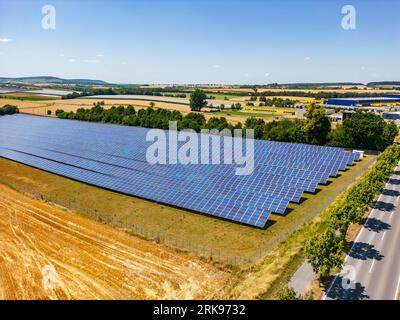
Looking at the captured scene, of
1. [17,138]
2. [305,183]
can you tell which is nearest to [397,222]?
[305,183]

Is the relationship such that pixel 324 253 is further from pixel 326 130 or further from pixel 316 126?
pixel 326 130

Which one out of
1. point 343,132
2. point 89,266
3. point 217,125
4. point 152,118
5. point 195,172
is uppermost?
point 152,118

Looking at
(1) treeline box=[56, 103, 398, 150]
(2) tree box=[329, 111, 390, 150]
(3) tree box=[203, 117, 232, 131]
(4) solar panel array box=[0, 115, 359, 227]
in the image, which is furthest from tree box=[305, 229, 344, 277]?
(3) tree box=[203, 117, 232, 131]

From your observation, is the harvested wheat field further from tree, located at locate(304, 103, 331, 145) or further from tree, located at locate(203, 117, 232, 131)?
tree, located at locate(304, 103, 331, 145)

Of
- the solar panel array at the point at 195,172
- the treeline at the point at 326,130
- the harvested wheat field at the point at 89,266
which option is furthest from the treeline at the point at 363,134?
the harvested wheat field at the point at 89,266

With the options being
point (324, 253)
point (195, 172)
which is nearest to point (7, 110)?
point (195, 172)

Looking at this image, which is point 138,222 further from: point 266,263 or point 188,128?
point 188,128
